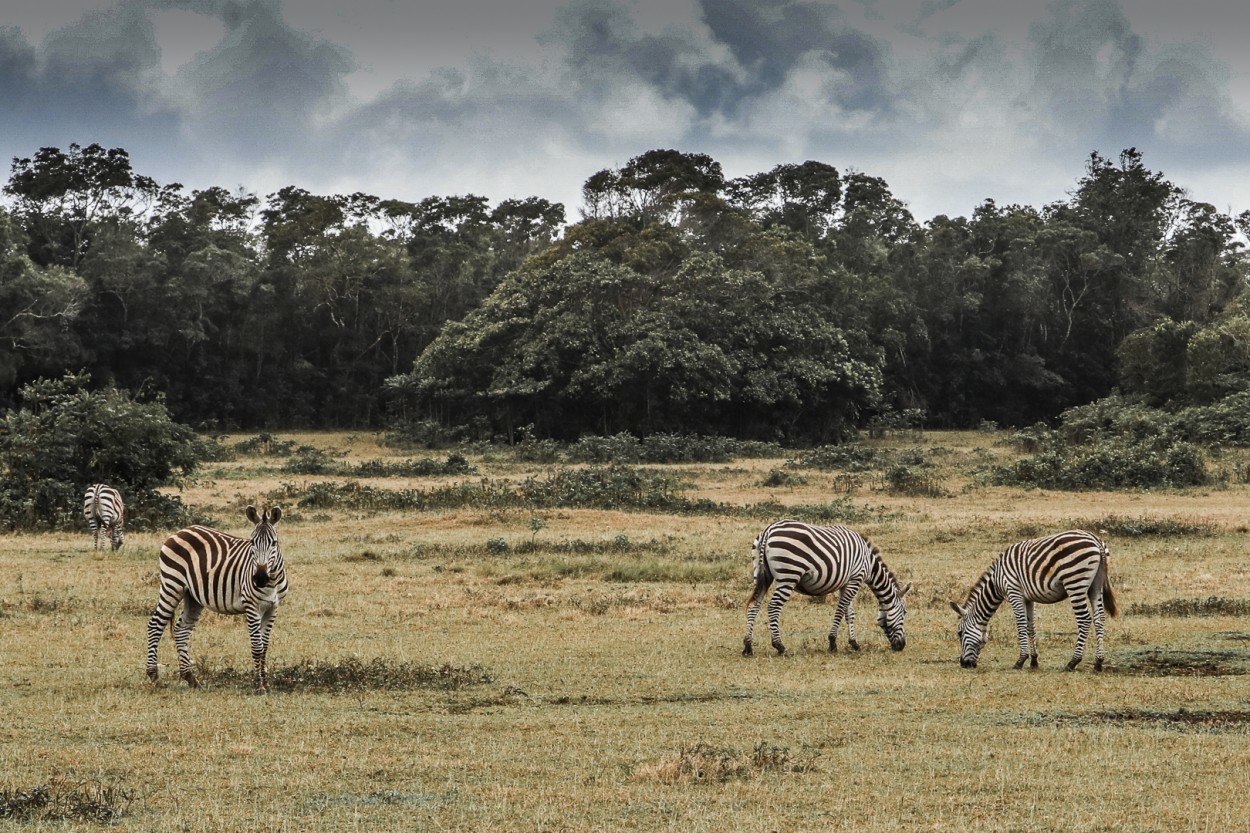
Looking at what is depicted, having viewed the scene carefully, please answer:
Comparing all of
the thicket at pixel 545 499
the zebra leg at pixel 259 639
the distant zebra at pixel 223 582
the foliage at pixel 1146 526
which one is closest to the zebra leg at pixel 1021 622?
the distant zebra at pixel 223 582

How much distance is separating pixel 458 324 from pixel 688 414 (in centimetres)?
1112

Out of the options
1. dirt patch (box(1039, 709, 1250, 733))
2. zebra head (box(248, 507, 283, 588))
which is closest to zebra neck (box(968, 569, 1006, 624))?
dirt patch (box(1039, 709, 1250, 733))

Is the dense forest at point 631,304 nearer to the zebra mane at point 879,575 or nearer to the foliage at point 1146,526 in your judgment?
the foliage at point 1146,526

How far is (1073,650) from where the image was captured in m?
16.2

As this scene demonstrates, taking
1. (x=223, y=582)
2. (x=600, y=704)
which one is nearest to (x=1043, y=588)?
(x=600, y=704)

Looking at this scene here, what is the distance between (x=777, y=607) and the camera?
1636 centimetres

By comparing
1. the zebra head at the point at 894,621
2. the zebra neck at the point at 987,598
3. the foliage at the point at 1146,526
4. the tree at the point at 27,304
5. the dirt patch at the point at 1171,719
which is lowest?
the dirt patch at the point at 1171,719

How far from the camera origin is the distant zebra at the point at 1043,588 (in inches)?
586

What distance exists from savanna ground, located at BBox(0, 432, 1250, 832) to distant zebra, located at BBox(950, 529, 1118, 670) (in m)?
0.32

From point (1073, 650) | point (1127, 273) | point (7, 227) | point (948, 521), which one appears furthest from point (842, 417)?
point (1073, 650)

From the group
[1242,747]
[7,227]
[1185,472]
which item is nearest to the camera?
[1242,747]

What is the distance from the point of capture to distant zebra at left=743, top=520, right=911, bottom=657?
16344 mm

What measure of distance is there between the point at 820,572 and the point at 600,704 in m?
4.30

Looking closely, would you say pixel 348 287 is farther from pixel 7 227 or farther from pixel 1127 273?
pixel 1127 273
